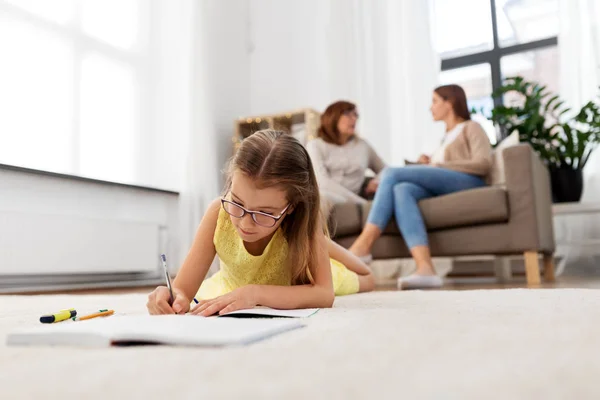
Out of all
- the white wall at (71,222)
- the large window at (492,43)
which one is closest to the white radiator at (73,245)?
the white wall at (71,222)

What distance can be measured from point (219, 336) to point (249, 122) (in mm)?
3471

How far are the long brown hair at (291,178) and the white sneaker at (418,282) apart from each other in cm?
102

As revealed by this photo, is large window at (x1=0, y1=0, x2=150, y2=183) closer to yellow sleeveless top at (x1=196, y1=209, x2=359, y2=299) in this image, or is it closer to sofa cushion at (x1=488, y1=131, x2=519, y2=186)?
yellow sleeveless top at (x1=196, y1=209, x2=359, y2=299)

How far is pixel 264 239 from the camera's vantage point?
114 cm

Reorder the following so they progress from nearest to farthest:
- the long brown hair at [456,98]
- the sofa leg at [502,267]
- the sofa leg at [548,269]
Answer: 1. the sofa leg at [548,269]
2. the long brown hair at [456,98]
3. the sofa leg at [502,267]

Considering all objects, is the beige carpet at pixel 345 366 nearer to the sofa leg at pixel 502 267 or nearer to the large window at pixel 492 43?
the sofa leg at pixel 502 267

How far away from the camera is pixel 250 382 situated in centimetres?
43

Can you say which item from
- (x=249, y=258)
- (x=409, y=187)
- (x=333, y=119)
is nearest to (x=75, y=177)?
(x=333, y=119)

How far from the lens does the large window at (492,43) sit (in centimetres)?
370

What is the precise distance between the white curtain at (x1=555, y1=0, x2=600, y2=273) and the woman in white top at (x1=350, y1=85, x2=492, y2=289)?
114cm

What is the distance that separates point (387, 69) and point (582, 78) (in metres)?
1.28

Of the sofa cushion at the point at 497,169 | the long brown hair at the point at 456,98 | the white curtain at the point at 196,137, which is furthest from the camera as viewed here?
the white curtain at the point at 196,137

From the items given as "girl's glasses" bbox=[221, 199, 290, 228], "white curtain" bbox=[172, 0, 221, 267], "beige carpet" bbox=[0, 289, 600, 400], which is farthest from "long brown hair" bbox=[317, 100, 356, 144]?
"beige carpet" bbox=[0, 289, 600, 400]

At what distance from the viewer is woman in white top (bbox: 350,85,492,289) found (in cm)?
230
